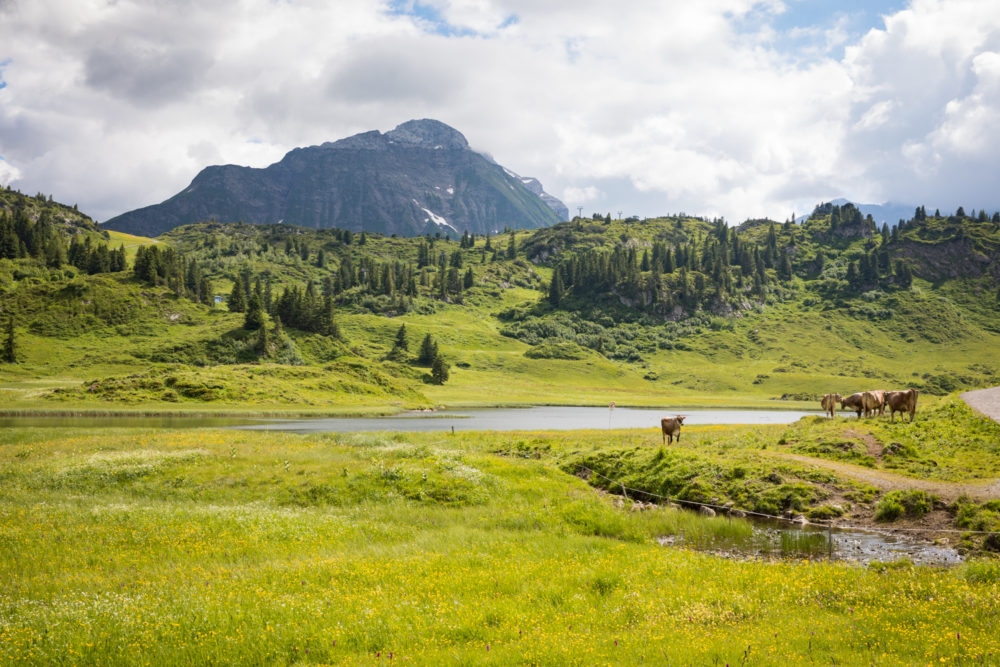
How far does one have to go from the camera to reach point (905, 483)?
89.0 ft

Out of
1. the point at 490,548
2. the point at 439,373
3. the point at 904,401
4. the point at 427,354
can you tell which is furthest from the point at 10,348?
the point at 904,401

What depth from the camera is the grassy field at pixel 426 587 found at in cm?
1117

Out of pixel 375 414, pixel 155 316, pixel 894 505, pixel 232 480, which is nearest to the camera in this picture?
pixel 894 505

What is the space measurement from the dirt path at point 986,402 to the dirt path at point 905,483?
9.47m

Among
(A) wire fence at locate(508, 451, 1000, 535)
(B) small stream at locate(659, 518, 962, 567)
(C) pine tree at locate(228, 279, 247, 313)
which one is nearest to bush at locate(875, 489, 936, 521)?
(A) wire fence at locate(508, 451, 1000, 535)

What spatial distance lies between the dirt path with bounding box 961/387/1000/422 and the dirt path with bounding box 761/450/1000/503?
31.1 ft

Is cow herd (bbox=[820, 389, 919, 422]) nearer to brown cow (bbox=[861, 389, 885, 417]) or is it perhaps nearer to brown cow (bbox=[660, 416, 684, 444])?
brown cow (bbox=[861, 389, 885, 417])

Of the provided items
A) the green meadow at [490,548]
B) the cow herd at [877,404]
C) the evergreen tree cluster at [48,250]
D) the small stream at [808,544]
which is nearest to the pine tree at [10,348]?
the evergreen tree cluster at [48,250]

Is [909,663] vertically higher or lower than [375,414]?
higher

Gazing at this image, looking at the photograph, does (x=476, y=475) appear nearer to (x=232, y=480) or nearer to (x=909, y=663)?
(x=232, y=480)

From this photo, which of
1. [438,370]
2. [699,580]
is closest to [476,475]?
[699,580]

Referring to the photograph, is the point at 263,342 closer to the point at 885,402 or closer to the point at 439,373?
the point at 439,373

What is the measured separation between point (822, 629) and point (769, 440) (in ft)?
108

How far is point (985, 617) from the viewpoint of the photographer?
39.2ft
